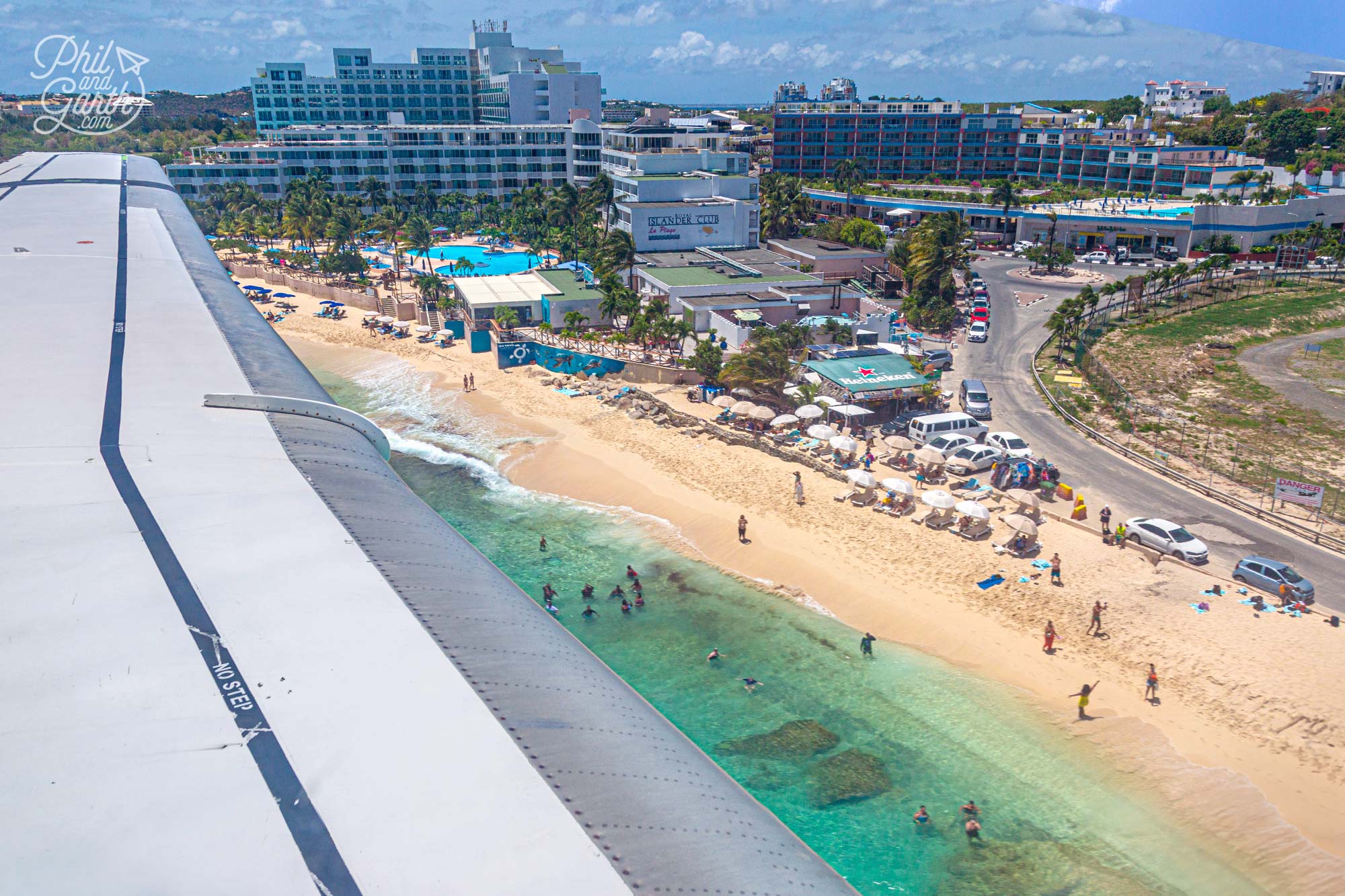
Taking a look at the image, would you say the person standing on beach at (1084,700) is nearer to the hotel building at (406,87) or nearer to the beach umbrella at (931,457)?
the beach umbrella at (931,457)

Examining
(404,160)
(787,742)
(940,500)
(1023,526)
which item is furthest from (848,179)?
(787,742)

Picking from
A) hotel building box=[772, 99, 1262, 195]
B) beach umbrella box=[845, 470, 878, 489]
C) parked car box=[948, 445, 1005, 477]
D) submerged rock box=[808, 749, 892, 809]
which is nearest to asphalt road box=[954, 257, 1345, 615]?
parked car box=[948, 445, 1005, 477]

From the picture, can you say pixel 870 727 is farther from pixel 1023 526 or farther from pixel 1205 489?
pixel 1205 489

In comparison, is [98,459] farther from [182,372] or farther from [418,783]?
[418,783]

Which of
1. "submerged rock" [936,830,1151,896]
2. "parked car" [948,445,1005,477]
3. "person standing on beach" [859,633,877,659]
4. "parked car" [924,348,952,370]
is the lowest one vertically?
"submerged rock" [936,830,1151,896]

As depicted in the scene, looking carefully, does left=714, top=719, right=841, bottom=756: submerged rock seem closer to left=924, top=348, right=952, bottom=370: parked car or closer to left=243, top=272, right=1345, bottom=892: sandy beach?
left=243, top=272, right=1345, bottom=892: sandy beach

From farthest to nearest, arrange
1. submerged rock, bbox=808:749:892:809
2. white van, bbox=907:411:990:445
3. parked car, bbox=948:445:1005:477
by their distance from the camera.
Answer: white van, bbox=907:411:990:445
parked car, bbox=948:445:1005:477
submerged rock, bbox=808:749:892:809

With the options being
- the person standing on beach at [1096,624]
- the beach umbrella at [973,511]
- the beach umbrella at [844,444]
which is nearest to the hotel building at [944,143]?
the beach umbrella at [844,444]
